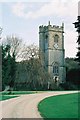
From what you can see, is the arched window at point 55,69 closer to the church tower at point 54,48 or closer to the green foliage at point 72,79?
the church tower at point 54,48

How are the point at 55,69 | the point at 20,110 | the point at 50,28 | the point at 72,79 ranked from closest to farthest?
the point at 20,110 < the point at 72,79 < the point at 55,69 < the point at 50,28

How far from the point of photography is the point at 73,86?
221 ft

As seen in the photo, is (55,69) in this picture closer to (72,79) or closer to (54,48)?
(54,48)

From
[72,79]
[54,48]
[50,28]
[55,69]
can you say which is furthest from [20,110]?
[50,28]

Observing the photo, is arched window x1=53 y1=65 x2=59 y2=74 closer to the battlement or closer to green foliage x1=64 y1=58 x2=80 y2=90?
green foliage x1=64 y1=58 x2=80 y2=90

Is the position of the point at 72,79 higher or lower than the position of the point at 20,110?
lower

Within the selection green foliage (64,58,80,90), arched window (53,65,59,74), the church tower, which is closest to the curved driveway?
green foliage (64,58,80,90)

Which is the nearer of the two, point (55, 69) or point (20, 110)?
point (20, 110)

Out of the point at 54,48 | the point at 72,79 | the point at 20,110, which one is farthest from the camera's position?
the point at 54,48

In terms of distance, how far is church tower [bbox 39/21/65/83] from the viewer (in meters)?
79.9

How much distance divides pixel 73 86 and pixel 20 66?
13.5m

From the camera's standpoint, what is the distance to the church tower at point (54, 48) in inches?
3145

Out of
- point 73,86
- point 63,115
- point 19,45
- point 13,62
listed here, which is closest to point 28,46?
point 19,45

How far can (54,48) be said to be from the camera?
81562 mm
